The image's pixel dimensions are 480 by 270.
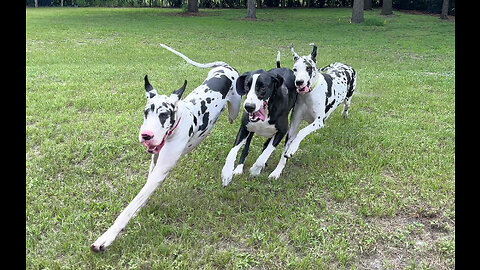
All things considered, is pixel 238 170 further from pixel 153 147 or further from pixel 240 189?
pixel 153 147

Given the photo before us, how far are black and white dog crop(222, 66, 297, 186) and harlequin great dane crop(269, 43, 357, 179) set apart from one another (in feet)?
0.60

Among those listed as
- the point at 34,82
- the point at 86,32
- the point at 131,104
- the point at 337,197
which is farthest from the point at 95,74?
the point at 86,32

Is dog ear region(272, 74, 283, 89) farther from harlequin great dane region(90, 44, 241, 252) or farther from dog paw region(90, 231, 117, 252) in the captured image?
dog paw region(90, 231, 117, 252)

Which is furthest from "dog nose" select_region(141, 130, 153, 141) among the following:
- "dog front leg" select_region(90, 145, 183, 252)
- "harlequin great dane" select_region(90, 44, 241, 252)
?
"dog front leg" select_region(90, 145, 183, 252)

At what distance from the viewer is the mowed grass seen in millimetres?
3168

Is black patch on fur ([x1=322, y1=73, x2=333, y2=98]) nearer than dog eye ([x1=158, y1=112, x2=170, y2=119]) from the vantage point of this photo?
No

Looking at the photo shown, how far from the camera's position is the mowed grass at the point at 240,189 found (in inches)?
125

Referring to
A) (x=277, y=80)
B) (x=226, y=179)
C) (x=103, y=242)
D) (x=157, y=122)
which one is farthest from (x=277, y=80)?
(x=103, y=242)

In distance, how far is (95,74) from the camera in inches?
350

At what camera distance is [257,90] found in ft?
13.1

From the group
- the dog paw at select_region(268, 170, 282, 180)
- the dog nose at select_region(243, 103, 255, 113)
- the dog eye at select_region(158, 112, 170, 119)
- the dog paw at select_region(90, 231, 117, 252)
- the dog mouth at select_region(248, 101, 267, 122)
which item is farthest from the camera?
the dog paw at select_region(268, 170, 282, 180)

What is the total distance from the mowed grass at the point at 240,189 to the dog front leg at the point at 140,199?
10 cm

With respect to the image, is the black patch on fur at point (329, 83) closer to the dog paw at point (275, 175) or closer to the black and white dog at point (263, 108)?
the black and white dog at point (263, 108)

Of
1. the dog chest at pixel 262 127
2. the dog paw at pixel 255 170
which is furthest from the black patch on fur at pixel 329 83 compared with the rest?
the dog paw at pixel 255 170
